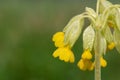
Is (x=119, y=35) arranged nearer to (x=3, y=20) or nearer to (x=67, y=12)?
(x=3, y=20)

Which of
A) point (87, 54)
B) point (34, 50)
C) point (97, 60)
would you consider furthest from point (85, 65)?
point (34, 50)

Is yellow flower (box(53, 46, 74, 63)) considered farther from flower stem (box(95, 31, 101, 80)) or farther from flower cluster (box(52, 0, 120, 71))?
flower stem (box(95, 31, 101, 80))

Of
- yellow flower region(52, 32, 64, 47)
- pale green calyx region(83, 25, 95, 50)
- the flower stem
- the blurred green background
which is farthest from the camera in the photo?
the blurred green background

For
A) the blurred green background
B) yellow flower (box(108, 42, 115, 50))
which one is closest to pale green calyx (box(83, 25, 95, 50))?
yellow flower (box(108, 42, 115, 50))

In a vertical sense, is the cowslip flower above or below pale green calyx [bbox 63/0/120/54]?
below

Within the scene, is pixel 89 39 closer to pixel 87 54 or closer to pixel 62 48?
pixel 87 54

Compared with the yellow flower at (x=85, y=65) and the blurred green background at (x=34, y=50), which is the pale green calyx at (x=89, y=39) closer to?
the yellow flower at (x=85, y=65)
